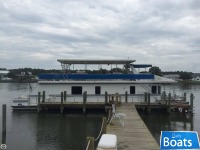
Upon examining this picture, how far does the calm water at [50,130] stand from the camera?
62.0ft

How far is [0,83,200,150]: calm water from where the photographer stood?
62.8ft

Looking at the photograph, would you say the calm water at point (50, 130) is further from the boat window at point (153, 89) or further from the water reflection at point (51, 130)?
the boat window at point (153, 89)

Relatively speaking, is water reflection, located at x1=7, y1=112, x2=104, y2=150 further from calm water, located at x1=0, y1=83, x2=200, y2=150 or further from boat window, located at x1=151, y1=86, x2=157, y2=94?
boat window, located at x1=151, y1=86, x2=157, y2=94

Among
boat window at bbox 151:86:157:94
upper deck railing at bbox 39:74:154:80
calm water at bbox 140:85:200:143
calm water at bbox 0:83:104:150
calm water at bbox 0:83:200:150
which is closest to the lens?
calm water at bbox 0:83:104:150

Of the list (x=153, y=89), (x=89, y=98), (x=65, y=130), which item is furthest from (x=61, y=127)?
(x=153, y=89)

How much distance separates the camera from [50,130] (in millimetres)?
23359

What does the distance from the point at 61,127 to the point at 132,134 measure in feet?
32.7

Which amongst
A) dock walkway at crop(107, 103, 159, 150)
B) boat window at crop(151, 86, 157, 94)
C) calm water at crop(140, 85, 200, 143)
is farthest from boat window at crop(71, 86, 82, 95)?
dock walkway at crop(107, 103, 159, 150)

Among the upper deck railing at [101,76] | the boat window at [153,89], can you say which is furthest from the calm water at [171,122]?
the upper deck railing at [101,76]

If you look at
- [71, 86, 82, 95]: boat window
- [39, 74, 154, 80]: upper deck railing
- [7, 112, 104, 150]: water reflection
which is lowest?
[7, 112, 104, 150]: water reflection

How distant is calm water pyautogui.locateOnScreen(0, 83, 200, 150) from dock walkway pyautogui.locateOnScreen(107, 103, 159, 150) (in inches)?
87.5

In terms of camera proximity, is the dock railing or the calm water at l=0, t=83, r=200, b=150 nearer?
the calm water at l=0, t=83, r=200, b=150

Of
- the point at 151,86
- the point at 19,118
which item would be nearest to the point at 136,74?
the point at 151,86

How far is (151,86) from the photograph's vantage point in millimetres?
31828
